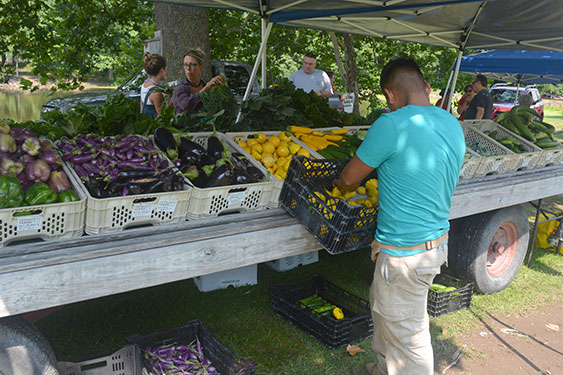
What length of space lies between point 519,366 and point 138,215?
3187 mm

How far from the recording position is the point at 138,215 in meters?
2.58

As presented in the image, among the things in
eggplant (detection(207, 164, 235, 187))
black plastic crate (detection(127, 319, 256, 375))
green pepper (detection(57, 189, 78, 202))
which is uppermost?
eggplant (detection(207, 164, 235, 187))

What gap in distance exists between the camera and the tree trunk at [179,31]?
7387 mm

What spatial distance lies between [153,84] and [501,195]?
12.4ft

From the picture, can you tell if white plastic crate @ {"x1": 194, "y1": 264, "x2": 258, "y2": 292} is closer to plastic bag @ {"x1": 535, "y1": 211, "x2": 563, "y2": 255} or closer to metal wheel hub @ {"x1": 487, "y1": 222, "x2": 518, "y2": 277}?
metal wheel hub @ {"x1": 487, "y1": 222, "x2": 518, "y2": 277}

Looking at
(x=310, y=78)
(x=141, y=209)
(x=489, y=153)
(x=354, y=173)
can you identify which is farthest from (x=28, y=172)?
(x=310, y=78)

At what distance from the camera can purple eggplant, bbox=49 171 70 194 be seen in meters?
2.44

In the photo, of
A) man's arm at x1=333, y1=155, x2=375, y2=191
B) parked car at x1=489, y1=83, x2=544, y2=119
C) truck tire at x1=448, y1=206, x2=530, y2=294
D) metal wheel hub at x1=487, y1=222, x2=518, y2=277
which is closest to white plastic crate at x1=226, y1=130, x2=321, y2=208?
man's arm at x1=333, y1=155, x2=375, y2=191

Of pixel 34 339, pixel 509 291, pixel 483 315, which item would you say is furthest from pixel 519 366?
pixel 34 339

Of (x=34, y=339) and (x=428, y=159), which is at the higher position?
(x=428, y=159)

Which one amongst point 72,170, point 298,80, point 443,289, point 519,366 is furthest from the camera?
point 298,80

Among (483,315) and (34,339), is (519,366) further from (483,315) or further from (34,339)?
(34,339)

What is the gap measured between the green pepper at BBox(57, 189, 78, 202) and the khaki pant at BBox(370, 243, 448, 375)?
1.74 m

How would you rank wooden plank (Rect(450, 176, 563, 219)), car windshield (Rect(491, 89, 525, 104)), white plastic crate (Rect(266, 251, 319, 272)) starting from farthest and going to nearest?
car windshield (Rect(491, 89, 525, 104)), white plastic crate (Rect(266, 251, 319, 272)), wooden plank (Rect(450, 176, 563, 219))
